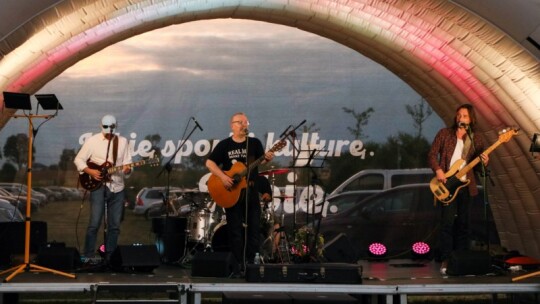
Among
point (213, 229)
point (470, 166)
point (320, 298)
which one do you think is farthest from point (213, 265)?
point (470, 166)

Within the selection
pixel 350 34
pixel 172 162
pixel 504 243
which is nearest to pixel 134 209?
pixel 172 162

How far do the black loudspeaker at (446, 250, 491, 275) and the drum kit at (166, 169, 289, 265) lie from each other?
2.18 m

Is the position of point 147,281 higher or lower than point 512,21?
lower

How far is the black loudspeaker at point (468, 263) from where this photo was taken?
10.6 m

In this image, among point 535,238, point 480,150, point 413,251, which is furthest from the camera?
point 413,251

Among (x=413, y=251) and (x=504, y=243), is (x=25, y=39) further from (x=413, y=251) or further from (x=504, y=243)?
(x=504, y=243)

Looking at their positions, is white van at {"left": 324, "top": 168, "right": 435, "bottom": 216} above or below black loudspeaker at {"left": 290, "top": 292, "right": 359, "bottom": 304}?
above

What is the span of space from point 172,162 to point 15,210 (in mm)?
2340

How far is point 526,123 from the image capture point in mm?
11258

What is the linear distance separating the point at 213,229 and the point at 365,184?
113 inches

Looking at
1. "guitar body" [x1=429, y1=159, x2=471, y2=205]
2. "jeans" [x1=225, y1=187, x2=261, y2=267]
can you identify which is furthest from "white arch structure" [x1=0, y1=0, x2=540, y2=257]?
"jeans" [x1=225, y1=187, x2=261, y2=267]

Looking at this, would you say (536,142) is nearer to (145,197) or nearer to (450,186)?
(450,186)

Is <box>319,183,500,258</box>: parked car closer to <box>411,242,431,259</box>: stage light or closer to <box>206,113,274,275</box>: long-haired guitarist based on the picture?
<box>411,242,431,259</box>: stage light

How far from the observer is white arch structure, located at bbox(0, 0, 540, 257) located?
10.6 m
